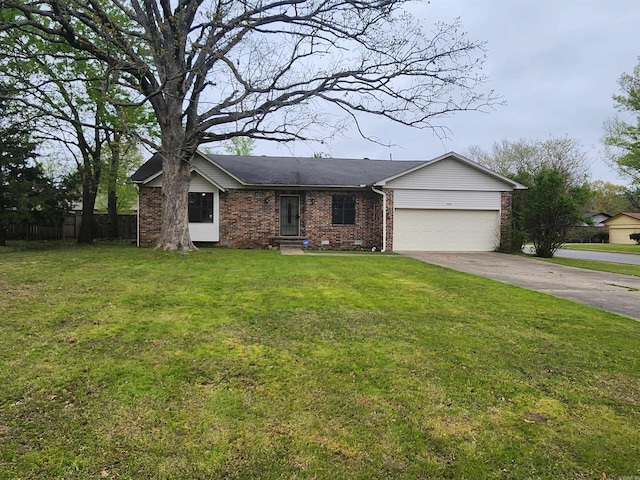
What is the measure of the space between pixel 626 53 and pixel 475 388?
32.1 m

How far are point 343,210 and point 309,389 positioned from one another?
15.0 m

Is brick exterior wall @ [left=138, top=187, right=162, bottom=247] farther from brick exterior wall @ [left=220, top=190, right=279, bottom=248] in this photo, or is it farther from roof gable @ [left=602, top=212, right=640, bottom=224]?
roof gable @ [left=602, top=212, right=640, bottom=224]

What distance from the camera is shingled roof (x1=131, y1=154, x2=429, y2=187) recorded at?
17406 mm

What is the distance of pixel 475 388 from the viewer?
3285 millimetres

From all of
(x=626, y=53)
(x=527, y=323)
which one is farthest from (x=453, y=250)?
(x=626, y=53)

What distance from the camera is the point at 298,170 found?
19141 millimetres

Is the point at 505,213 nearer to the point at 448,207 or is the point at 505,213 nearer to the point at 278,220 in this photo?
the point at 448,207

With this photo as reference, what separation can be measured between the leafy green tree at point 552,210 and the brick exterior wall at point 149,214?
51.5ft

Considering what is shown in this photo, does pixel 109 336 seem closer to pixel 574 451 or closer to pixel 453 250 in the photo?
pixel 574 451

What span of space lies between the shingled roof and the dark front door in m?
0.87

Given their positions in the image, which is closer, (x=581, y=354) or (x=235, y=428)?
(x=235, y=428)

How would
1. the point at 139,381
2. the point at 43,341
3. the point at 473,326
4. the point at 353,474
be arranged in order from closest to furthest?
the point at 353,474 < the point at 139,381 < the point at 43,341 < the point at 473,326

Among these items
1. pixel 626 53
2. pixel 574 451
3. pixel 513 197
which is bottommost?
pixel 574 451

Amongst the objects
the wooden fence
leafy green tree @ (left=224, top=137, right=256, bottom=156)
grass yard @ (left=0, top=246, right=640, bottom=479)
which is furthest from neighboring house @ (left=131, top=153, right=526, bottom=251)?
leafy green tree @ (left=224, top=137, right=256, bottom=156)
